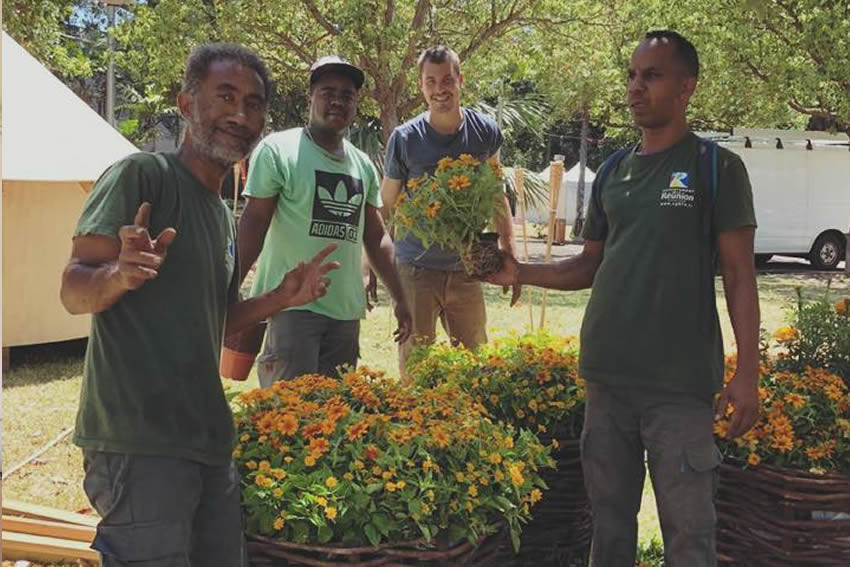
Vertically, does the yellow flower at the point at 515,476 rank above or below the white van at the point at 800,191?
below

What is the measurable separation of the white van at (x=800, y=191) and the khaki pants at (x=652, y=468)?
64.1 ft

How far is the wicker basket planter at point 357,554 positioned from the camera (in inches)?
112

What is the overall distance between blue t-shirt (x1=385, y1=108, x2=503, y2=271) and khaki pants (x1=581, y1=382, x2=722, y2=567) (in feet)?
6.14

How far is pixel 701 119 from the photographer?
26.0 meters

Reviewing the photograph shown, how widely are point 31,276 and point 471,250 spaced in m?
6.76

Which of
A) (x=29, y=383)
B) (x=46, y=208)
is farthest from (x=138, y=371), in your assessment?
(x=46, y=208)

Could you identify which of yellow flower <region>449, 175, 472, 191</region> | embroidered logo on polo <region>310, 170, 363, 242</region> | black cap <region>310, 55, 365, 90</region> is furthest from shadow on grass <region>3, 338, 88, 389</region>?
yellow flower <region>449, 175, 472, 191</region>

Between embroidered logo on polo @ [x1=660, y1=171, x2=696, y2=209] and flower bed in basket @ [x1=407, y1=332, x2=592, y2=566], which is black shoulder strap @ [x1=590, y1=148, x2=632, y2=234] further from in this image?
flower bed in basket @ [x1=407, y1=332, x2=592, y2=566]

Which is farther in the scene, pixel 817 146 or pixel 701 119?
pixel 701 119

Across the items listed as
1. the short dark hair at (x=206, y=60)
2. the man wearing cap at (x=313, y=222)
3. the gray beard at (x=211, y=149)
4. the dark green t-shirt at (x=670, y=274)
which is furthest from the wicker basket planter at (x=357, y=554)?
the man wearing cap at (x=313, y=222)

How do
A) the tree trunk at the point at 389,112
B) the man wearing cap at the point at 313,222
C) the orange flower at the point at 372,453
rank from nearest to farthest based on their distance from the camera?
the orange flower at the point at 372,453
the man wearing cap at the point at 313,222
the tree trunk at the point at 389,112

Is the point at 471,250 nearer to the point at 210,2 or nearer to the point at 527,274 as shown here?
the point at 527,274

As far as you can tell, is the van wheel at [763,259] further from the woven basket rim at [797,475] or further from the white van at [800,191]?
the woven basket rim at [797,475]

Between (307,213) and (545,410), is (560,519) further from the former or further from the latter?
(307,213)
